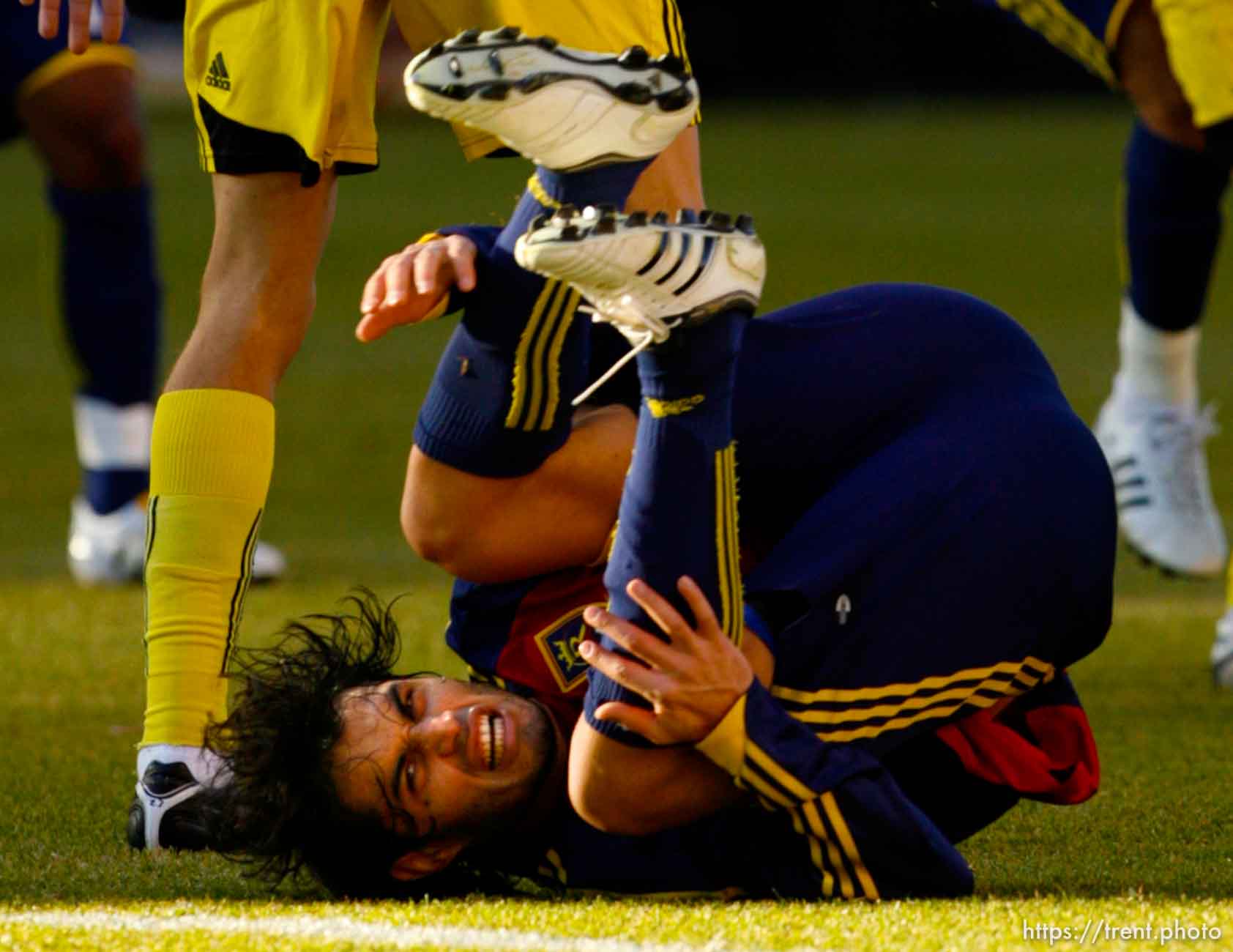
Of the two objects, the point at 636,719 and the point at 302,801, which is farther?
the point at 302,801

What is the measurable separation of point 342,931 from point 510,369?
2.11 feet

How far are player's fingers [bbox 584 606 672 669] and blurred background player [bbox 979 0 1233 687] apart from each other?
1.54m

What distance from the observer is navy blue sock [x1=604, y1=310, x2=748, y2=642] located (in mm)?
2143

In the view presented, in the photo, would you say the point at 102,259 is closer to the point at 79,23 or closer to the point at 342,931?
the point at 79,23

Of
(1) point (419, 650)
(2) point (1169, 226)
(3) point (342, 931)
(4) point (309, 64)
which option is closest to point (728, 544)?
(3) point (342, 931)

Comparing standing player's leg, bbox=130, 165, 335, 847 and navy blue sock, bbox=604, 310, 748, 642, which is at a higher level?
navy blue sock, bbox=604, 310, 748, 642

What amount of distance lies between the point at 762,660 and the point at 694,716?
192mm

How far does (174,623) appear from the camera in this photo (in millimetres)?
2639

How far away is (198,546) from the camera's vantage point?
→ 8.71ft

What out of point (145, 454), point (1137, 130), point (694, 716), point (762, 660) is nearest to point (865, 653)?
point (762, 660)

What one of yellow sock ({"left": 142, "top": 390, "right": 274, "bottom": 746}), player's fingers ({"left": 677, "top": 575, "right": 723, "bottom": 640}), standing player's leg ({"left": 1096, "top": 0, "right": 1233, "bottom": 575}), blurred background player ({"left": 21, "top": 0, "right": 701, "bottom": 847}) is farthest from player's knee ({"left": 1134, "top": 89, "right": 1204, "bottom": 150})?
player's fingers ({"left": 677, "top": 575, "right": 723, "bottom": 640})

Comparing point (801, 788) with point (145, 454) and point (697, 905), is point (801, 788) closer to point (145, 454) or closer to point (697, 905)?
point (697, 905)

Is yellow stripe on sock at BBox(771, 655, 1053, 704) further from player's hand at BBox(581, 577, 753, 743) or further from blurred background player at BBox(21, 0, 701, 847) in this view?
blurred background player at BBox(21, 0, 701, 847)

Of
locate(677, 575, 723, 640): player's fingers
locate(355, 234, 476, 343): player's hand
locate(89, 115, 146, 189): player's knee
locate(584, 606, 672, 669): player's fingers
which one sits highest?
locate(355, 234, 476, 343): player's hand
